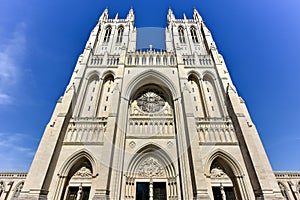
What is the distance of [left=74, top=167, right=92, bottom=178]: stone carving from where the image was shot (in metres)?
11.7

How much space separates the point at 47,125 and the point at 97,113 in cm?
424

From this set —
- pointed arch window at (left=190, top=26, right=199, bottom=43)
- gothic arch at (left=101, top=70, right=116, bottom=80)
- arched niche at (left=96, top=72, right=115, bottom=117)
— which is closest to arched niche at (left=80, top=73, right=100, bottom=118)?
arched niche at (left=96, top=72, right=115, bottom=117)

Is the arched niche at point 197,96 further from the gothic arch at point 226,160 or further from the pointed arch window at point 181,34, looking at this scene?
the pointed arch window at point 181,34

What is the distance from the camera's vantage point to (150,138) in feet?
43.6

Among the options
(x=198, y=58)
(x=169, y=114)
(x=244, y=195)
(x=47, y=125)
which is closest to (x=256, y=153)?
(x=244, y=195)

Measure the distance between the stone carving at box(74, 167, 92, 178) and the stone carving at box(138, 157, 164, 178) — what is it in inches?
151

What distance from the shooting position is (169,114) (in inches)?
602

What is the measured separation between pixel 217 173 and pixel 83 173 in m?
10.0

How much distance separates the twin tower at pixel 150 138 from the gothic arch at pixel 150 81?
0.10m

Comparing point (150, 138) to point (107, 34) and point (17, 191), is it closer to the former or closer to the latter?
point (107, 34)

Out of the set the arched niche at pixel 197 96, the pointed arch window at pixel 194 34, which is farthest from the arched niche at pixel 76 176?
the pointed arch window at pixel 194 34

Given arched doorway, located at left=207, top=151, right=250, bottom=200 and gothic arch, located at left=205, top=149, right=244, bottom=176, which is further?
gothic arch, located at left=205, top=149, right=244, bottom=176

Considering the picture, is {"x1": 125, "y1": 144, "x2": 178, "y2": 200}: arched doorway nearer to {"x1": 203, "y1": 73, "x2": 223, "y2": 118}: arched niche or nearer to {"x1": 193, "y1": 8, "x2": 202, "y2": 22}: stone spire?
{"x1": 203, "y1": 73, "x2": 223, "y2": 118}: arched niche

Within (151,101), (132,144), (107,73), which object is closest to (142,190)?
(132,144)
